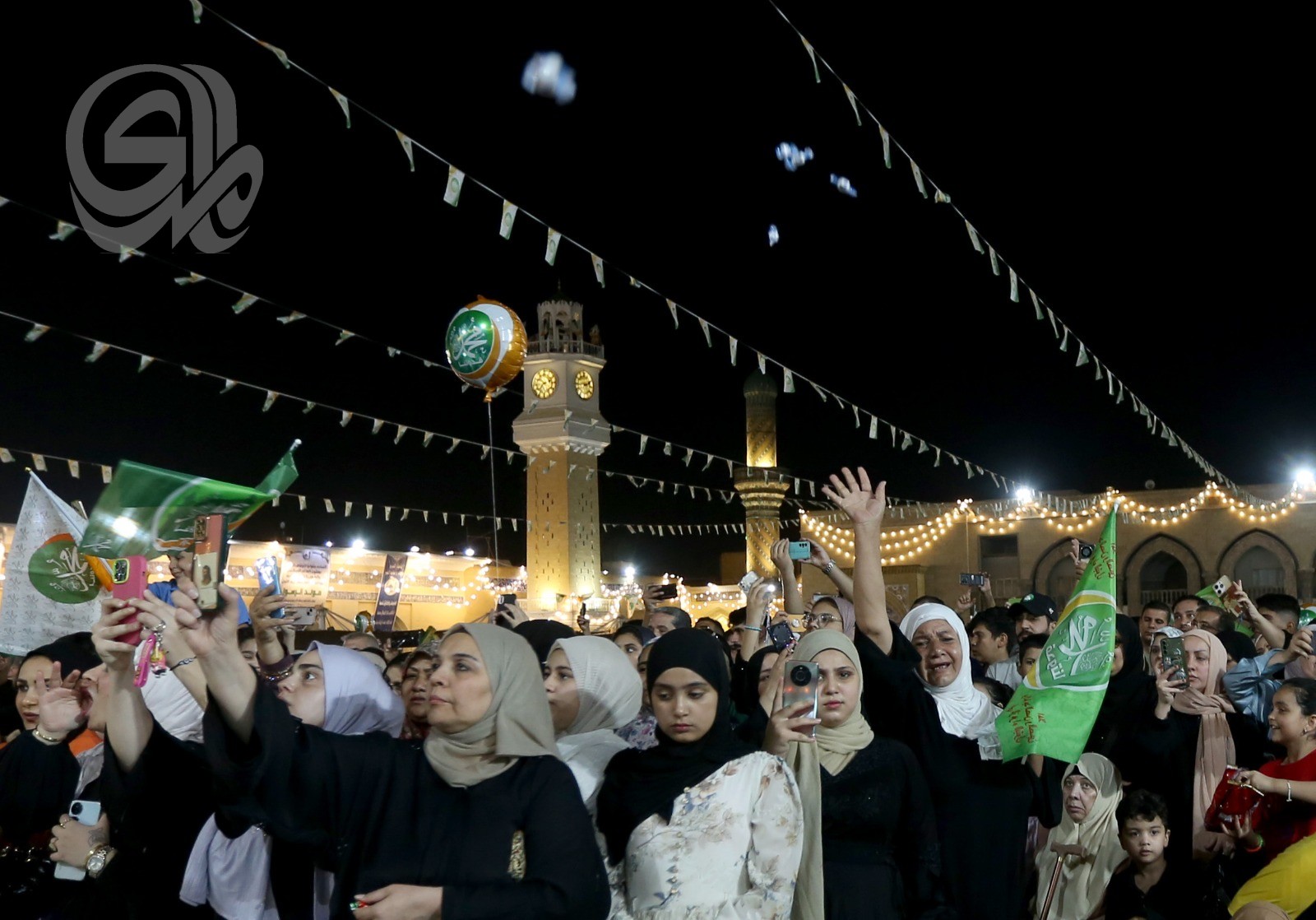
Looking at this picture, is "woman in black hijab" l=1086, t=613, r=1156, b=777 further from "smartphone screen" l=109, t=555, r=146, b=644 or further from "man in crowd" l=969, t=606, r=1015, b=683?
"smartphone screen" l=109, t=555, r=146, b=644

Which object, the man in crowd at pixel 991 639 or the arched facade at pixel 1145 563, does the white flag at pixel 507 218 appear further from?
the arched facade at pixel 1145 563

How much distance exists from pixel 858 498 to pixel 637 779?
1537mm

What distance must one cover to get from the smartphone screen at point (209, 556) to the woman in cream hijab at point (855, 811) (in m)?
1.42

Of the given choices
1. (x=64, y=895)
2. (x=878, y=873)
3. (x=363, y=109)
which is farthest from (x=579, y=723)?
(x=363, y=109)

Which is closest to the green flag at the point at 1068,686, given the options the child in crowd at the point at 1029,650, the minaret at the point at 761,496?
the child in crowd at the point at 1029,650

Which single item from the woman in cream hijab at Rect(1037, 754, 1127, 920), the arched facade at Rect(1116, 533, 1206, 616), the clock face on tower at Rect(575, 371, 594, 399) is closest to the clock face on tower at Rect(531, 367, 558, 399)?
the clock face on tower at Rect(575, 371, 594, 399)

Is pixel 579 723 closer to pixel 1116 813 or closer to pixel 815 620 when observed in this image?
pixel 815 620

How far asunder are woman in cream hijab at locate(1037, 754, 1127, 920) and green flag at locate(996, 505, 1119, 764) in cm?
74

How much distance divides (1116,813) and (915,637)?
1.13 m

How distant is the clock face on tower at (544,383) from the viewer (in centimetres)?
3438

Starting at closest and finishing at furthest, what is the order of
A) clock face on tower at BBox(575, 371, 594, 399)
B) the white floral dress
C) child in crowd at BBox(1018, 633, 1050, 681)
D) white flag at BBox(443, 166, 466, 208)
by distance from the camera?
the white floral dress, child in crowd at BBox(1018, 633, 1050, 681), white flag at BBox(443, 166, 466, 208), clock face on tower at BBox(575, 371, 594, 399)

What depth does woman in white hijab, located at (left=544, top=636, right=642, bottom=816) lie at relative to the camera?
3.47 m

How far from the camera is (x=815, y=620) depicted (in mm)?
4645

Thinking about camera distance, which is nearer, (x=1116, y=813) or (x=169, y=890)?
(x=169, y=890)
